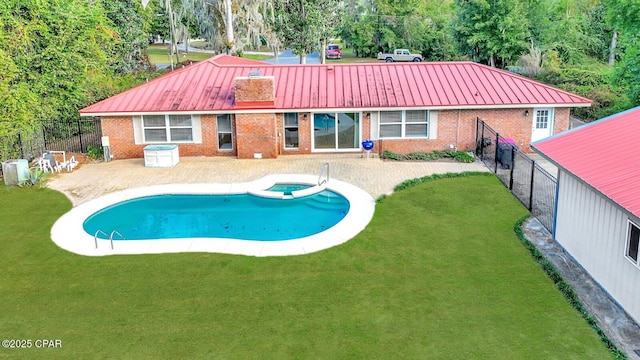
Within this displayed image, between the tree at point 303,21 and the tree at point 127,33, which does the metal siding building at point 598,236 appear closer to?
the tree at point 303,21

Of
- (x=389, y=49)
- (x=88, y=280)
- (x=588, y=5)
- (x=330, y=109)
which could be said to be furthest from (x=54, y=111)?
(x=588, y=5)

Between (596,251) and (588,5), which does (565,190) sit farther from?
(588,5)

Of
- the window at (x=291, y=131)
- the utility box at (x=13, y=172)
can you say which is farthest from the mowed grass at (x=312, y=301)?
the window at (x=291, y=131)

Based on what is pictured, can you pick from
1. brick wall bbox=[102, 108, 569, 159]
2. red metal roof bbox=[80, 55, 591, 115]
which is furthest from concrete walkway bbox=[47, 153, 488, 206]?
red metal roof bbox=[80, 55, 591, 115]

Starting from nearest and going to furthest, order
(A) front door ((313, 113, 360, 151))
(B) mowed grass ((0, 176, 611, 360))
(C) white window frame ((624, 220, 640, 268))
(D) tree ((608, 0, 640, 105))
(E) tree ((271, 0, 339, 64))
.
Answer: (B) mowed grass ((0, 176, 611, 360)), (C) white window frame ((624, 220, 640, 268)), (A) front door ((313, 113, 360, 151)), (D) tree ((608, 0, 640, 105)), (E) tree ((271, 0, 339, 64))

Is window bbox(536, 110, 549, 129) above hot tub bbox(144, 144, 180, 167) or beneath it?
above

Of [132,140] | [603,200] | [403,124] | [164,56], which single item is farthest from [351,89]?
[164,56]

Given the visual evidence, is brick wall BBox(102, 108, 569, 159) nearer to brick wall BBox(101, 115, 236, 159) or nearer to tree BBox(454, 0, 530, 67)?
brick wall BBox(101, 115, 236, 159)

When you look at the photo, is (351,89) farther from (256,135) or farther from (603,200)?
(603,200)
